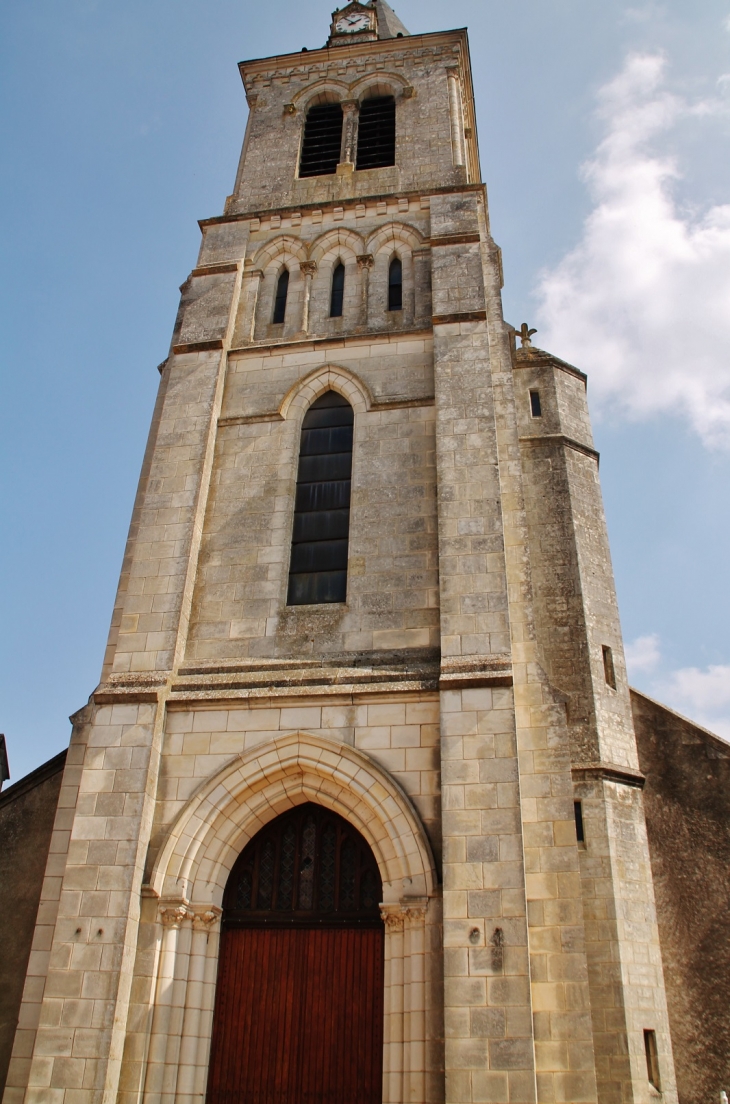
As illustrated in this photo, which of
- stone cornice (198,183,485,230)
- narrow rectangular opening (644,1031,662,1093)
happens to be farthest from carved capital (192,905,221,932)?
stone cornice (198,183,485,230)

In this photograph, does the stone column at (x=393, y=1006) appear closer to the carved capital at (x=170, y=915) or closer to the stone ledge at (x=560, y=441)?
the carved capital at (x=170, y=915)

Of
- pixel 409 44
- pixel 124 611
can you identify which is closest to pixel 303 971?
pixel 124 611

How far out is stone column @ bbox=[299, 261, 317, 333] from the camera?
12.9m

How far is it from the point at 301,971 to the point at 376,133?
13529 millimetres

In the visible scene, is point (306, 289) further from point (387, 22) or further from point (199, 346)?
point (387, 22)

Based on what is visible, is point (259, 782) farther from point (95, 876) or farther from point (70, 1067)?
point (70, 1067)

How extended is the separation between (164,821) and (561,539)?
6.08m

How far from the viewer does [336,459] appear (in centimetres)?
1142

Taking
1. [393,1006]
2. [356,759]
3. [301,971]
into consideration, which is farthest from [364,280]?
[393,1006]

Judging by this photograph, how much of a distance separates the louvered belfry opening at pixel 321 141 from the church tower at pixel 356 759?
384cm

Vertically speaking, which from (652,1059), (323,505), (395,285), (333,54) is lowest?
(652,1059)

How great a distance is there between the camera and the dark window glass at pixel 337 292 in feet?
43.0

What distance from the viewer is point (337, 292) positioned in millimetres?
13383

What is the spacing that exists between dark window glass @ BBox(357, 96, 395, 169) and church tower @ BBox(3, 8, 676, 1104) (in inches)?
132
